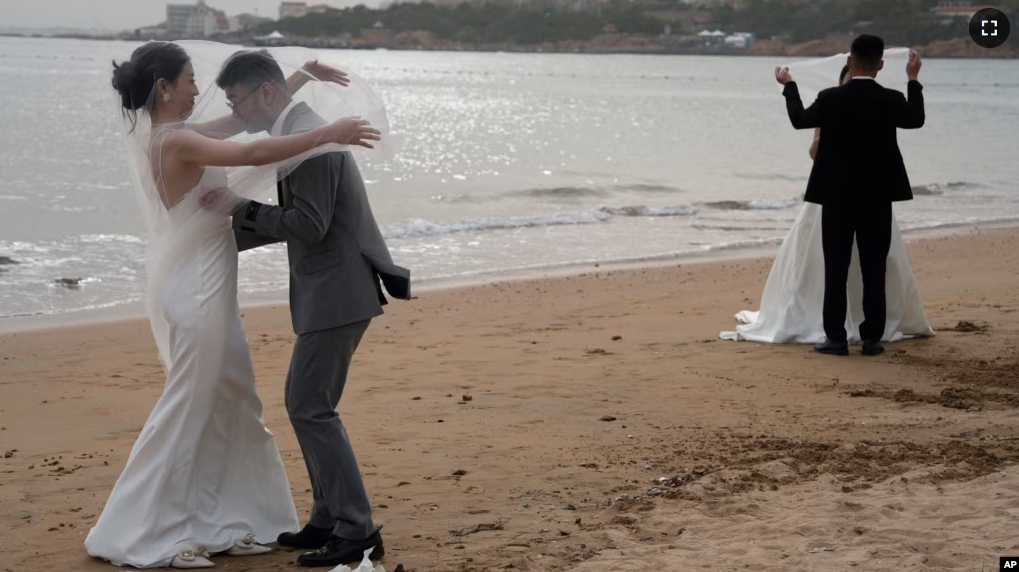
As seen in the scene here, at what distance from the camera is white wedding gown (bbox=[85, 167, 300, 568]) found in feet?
13.9

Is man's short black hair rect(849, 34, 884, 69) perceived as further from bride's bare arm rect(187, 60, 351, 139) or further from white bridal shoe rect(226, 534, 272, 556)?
white bridal shoe rect(226, 534, 272, 556)

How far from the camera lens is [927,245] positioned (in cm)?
1490

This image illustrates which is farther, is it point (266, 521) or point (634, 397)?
point (634, 397)

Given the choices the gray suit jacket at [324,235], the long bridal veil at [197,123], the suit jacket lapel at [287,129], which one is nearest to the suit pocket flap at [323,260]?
the gray suit jacket at [324,235]

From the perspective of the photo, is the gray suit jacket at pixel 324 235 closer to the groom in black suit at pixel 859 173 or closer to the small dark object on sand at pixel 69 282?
the groom in black suit at pixel 859 173

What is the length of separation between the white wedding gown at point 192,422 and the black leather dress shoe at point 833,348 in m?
4.60

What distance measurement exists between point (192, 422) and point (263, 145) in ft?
3.44

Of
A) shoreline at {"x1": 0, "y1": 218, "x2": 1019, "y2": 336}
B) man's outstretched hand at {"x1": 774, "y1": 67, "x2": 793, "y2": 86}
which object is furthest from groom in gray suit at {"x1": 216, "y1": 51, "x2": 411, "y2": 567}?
shoreline at {"x1": 0, "y1": 218, "x2": 1019, "y2": 336}

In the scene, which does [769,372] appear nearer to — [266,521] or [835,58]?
[835,58]

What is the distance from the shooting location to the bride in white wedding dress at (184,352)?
423 cm

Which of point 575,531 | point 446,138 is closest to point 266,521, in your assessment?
point 575,531

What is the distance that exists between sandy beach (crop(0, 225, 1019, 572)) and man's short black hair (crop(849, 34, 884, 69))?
1.93 m

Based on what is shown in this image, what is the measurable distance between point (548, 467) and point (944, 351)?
144 inches

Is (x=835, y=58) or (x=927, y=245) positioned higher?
(x=835, y=58)
